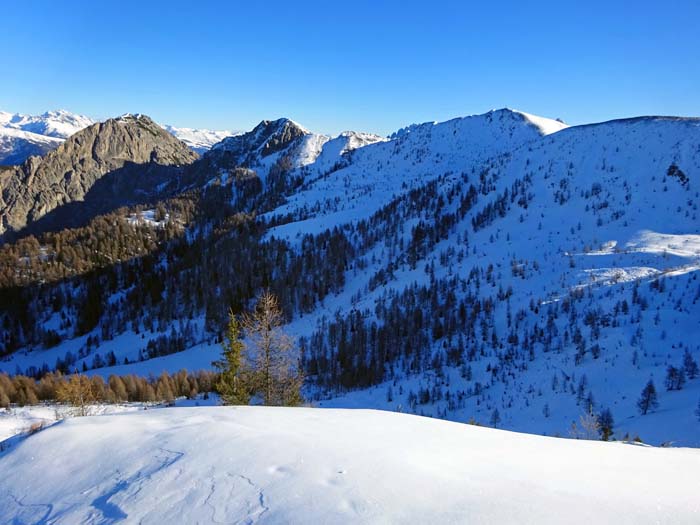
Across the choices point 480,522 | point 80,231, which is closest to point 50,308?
point 80,231

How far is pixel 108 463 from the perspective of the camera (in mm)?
7270

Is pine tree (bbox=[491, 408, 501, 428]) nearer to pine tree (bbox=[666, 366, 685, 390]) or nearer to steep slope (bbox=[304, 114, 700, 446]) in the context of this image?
steep slope (bbox=[304, 114, 700, 446])

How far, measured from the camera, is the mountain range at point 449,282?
36.4 metres

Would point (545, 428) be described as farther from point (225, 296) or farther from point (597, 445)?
point (225, 296)

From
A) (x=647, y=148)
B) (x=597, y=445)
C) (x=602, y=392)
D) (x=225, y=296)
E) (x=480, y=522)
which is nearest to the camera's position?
(x=480, y=522)

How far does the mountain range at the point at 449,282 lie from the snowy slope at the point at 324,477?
1201 cm

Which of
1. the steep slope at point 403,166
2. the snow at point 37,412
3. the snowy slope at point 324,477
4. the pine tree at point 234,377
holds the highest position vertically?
the steep slope at point 403,166

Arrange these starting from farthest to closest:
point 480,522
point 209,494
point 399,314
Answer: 1. point 399,314
2. point 209,494
3. point 480,522

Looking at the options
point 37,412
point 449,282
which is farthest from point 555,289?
point 37,412

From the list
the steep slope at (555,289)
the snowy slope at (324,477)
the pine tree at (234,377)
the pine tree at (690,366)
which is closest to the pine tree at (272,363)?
the pine tree at (234,377)

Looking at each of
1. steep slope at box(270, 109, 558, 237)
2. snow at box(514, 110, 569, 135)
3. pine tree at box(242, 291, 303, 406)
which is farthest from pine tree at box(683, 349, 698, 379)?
snow at box(514, 110, 569, 135)

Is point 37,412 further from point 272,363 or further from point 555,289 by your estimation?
point 555,289

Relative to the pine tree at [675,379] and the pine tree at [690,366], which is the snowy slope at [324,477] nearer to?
the pine tree at [675,379]

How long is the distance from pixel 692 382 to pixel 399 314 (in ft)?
137
